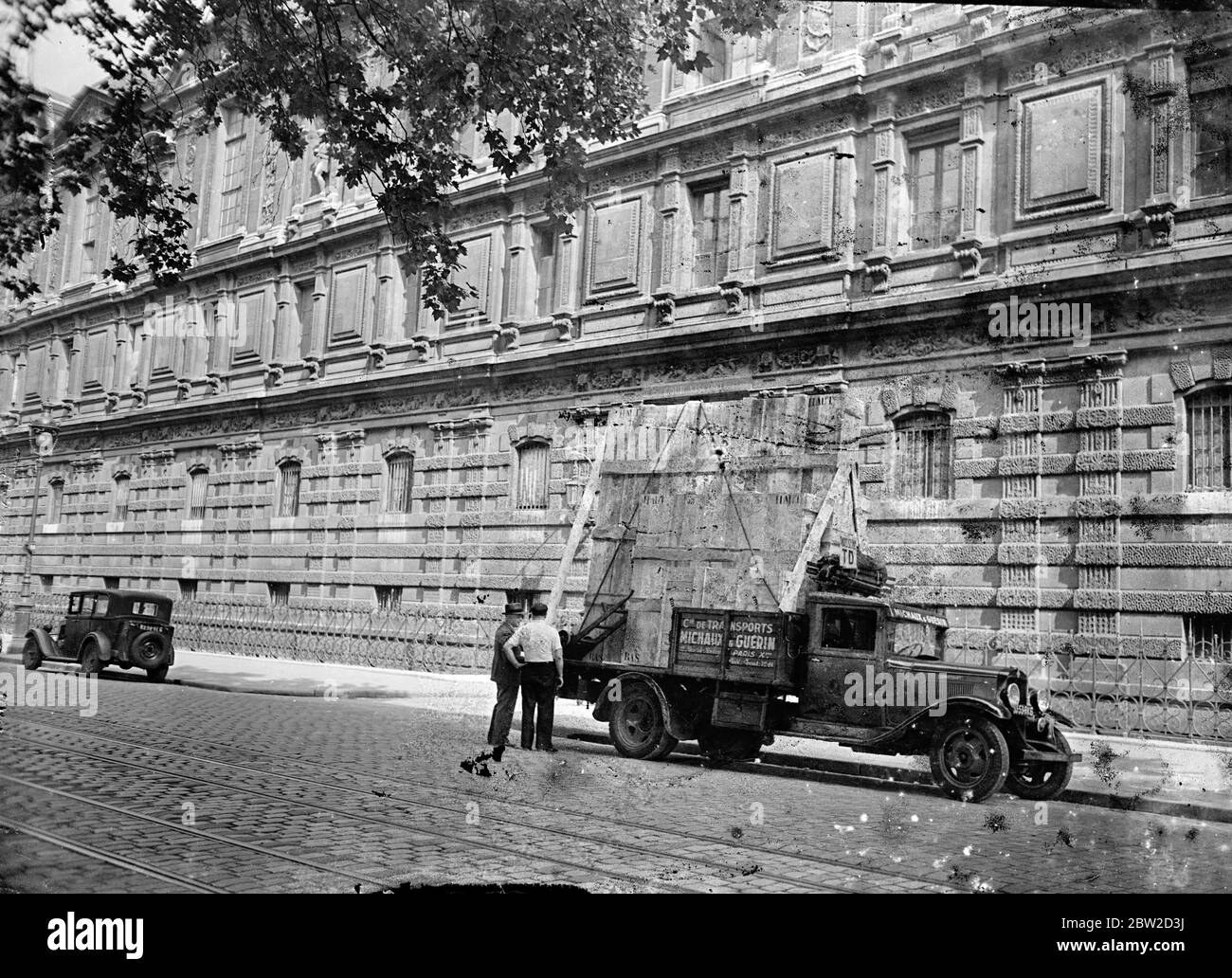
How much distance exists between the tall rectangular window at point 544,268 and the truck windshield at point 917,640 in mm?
11702

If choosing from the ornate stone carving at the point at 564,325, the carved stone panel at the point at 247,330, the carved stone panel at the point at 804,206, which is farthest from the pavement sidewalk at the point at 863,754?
the carved stone panel at the point at 804,206

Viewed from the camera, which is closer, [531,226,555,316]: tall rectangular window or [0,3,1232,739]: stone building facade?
[0,3,1232,739]: stone building facade

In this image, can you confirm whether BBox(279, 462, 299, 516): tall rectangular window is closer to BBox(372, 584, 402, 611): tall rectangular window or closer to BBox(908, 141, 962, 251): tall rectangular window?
BBox(372, 584, 402, 611): tall rectangular window

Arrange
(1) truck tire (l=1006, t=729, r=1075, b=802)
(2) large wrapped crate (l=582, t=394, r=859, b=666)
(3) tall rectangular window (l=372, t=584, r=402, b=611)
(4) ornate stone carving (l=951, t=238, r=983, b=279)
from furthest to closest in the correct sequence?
(3) tall rectangular window (l=372, t=584, r=402, b=611) < (4) ornate stone carving (l=951, t=238, r=983, b=279) < (2) large wrapped crate (l=582, t=394, r=859, b=666) < (1) truck tire (l=1006, t=729, r=1075, b=802)

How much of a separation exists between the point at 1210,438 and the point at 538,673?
10217 mm

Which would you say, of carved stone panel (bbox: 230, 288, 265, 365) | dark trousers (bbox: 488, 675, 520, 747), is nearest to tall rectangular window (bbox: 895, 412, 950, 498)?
dark trousers (bbox: 488, 675, 520, 747)

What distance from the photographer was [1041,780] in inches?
388

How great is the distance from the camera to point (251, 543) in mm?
25438

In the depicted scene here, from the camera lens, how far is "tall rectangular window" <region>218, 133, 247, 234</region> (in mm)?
10602

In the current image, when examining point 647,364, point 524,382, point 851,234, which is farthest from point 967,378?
point 524,382

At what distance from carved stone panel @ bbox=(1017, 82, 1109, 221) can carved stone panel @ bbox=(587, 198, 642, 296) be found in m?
7.14

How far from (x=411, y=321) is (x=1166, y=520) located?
14242 mm

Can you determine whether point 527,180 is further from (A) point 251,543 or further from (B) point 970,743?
(B) point 970,743

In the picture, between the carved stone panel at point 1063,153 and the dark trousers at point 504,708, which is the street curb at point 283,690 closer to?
the dark trousers at point 504,708
